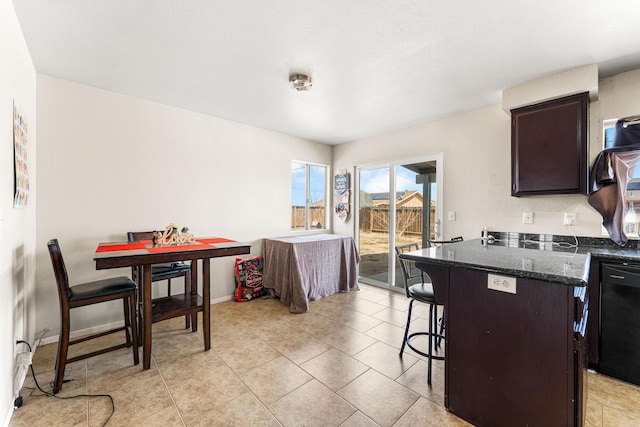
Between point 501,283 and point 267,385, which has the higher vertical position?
point 501,283

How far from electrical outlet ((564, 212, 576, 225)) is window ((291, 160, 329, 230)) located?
3.34 metres

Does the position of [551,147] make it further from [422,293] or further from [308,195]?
[308,195]

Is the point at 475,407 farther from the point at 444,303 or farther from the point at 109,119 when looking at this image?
the point at 109,119

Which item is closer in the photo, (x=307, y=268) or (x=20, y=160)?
(x=20, y=160)

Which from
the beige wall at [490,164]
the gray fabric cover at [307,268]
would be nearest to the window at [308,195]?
the gray fabric cover at [307,268]

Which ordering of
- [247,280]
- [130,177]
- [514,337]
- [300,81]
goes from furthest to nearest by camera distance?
[247,280], [130,177], [300,81], [514,337]

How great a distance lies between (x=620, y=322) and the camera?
199 centimetres

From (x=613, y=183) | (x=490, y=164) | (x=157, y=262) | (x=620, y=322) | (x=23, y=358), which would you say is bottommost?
(x=23, y=358)

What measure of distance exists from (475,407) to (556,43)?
8.29ft

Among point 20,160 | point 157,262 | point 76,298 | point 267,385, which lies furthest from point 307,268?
point 20,160

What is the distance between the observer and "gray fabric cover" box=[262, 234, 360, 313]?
137 inches

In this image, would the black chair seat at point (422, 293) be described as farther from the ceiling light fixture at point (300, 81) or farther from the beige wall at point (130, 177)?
the beige wall at point (130, 177)

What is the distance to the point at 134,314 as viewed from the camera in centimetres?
221

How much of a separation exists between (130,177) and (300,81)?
2110mm
